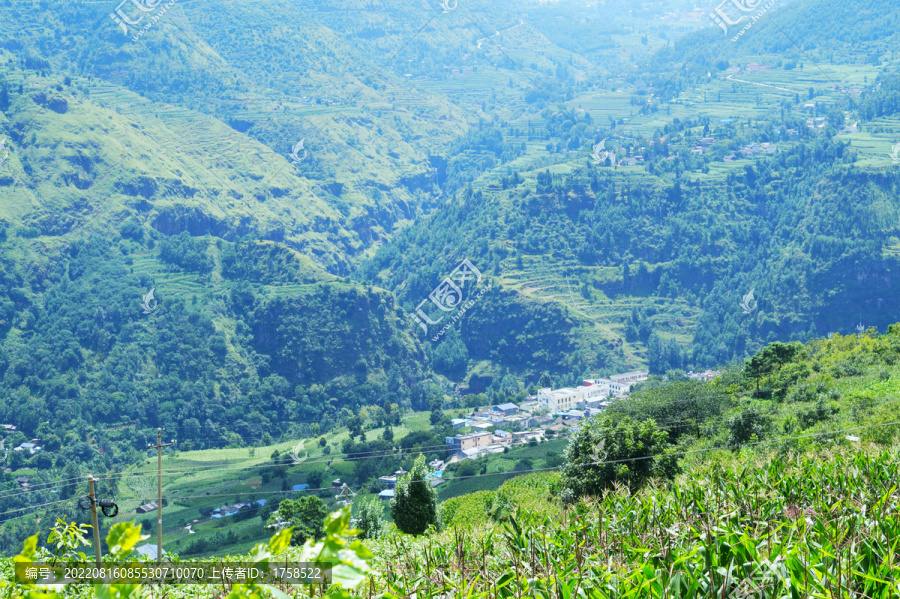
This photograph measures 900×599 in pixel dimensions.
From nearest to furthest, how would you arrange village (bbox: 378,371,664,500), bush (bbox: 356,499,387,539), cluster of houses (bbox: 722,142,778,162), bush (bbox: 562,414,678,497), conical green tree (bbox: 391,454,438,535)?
bush (bbox: 356,499,387,539) → bush (bbox: 562,414,678,497) → conical green tree (bbox: 391,454,438,535) → village (bbox: 378,371,664,500) → cluster of houses (bbox: 722,142,778,162)

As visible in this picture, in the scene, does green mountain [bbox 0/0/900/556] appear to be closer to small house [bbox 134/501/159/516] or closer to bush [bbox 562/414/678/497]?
small house [bbox 134/501/159/516]

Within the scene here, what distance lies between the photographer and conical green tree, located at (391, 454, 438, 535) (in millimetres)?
18172

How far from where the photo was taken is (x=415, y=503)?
18266 mm

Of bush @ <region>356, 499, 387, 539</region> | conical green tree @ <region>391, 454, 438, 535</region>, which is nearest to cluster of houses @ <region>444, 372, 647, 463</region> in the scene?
bush @ <region>356, 499, 387, 539</region>

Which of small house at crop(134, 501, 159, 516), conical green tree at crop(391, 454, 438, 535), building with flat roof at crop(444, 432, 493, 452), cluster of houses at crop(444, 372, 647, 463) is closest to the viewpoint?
conical green tree at crop(391, 454, 438, 535)

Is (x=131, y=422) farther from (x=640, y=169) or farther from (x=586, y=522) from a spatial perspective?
(x=640, y=169)

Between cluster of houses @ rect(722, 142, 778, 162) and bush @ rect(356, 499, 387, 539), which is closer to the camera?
bush @ rect(356, 499, 387, 539)

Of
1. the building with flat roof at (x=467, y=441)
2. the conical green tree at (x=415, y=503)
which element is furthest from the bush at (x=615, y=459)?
the building with flat roof at (x=467, y=441)

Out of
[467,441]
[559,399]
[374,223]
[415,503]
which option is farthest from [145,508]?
[374,223]

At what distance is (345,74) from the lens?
164 meters

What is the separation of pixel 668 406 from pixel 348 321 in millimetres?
59667

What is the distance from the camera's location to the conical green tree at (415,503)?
59.6ft

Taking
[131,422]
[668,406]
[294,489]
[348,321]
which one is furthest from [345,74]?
[668,406]

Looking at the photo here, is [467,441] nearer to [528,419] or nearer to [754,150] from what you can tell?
[528,419]
